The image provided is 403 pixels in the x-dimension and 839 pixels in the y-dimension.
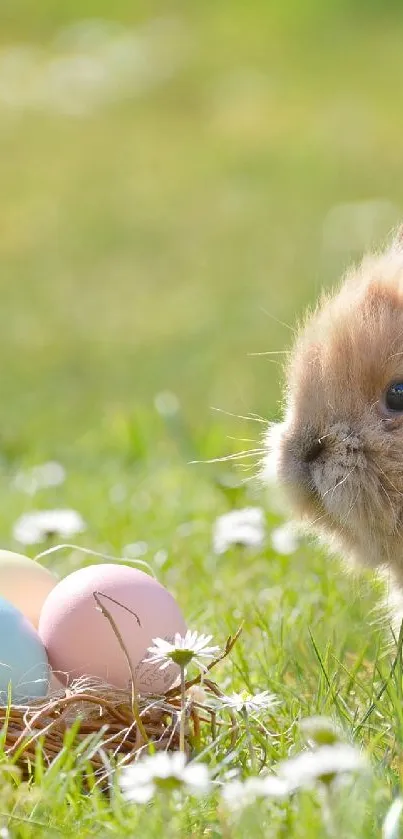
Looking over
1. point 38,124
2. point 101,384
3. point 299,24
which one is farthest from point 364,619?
point 299,24

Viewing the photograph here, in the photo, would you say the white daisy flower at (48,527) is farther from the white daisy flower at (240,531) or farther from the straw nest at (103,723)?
the straw nest at (103,723)

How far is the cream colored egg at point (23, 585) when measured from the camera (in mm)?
2410

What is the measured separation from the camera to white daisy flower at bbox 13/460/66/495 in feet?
13.7

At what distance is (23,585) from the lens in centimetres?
243

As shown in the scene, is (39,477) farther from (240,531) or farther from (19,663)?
(19,663)

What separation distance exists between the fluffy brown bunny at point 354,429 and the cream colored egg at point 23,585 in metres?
0.53

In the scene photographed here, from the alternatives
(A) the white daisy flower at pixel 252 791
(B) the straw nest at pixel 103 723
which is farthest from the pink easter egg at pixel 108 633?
(A) the white daisy flower at pixel 252 791

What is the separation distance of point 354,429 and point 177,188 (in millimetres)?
8589

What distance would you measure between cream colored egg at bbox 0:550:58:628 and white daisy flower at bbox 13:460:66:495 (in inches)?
66.3

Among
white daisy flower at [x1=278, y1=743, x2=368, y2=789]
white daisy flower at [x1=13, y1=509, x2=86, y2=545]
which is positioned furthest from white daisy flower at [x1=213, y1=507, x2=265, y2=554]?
white daisy flower at [x1=278, y1=743, x2=368, y2=789]

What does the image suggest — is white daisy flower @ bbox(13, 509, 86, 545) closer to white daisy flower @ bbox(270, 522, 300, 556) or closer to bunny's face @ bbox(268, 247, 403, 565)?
white daisy flower @ bbox(270, 522, 300, 556)

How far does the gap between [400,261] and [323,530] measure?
1.91 feet

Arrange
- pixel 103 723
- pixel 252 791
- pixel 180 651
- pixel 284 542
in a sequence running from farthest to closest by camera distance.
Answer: pixel 284 542 → pixel 103 723 → pixel 180 651 → pixel 252 791

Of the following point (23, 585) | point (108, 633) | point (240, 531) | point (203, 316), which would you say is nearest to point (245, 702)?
point (108, 633)
